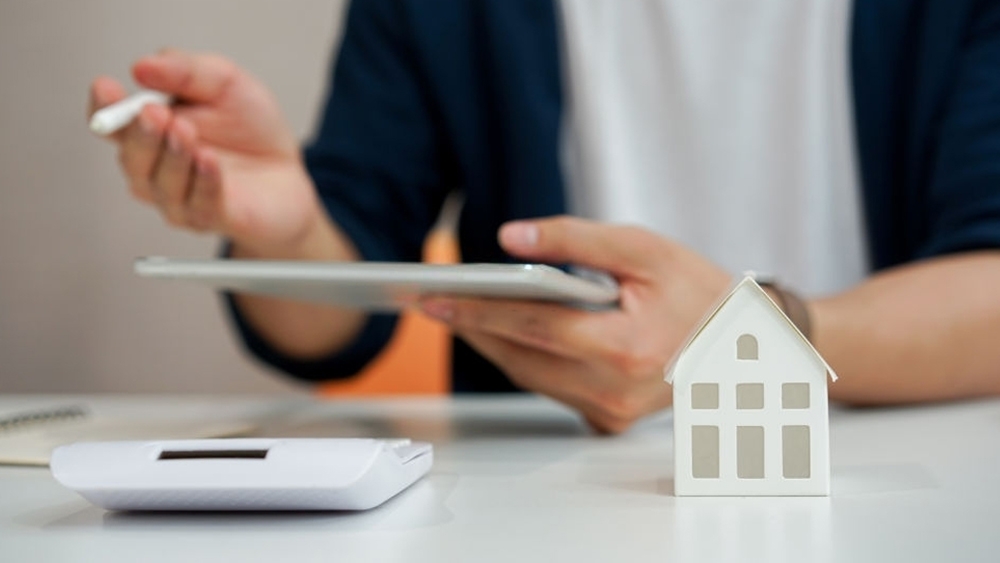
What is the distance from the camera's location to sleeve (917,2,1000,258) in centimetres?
83

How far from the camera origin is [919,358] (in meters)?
Result: 0.74

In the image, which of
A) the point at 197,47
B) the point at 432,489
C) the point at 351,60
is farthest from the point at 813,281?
the point at 197,47

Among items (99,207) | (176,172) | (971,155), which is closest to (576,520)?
(176,172)

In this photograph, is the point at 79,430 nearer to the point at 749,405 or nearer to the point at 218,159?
the point at 218,159

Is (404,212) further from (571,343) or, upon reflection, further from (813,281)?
(571,343)

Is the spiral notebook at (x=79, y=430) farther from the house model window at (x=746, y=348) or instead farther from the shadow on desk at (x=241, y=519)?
the house model window at (x=746, y=348)

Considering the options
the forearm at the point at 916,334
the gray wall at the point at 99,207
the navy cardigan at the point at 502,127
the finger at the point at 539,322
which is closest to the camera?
→ the finger at the point at 539,322

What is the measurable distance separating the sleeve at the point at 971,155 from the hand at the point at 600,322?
0.29 meters

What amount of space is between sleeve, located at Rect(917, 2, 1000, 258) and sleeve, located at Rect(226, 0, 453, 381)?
0.53m

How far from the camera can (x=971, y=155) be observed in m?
0.87

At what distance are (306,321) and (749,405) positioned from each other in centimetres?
71

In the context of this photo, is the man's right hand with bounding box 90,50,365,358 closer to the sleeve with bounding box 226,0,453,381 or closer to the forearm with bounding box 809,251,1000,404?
the sleeve with bounding box 226,0,453,381

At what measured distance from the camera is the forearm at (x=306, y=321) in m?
1.03

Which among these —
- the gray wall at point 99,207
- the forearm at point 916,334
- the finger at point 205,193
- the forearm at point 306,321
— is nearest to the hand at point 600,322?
the forearm at point 916,334
